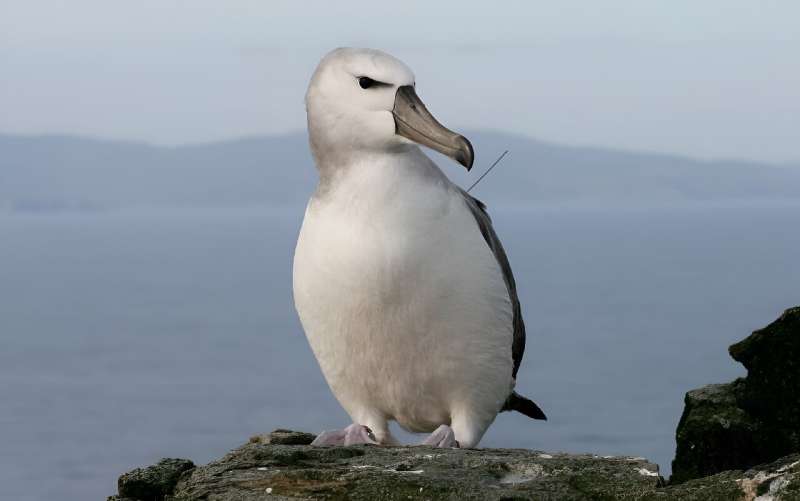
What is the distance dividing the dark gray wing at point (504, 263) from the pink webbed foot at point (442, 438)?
0.92 m

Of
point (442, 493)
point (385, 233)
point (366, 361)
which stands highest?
point (385, 233)

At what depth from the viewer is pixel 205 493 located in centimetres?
659

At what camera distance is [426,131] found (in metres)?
7.98

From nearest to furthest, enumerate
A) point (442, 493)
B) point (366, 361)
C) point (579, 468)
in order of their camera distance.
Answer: point (442, 493)
point (579, 468)
point (366, 361)

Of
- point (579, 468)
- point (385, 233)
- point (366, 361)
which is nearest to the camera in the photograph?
point (579, 468)

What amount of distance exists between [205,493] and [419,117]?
2868mm

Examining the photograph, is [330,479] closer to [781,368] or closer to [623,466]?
[623,466]

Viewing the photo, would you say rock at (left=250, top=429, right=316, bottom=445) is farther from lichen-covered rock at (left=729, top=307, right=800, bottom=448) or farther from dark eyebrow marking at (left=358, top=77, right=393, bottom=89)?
lichen-covered rock at (left=729, top=307, right=800, bottom=448)

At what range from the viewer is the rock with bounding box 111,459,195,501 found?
7.16 m

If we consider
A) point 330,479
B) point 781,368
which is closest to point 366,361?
point 330,479

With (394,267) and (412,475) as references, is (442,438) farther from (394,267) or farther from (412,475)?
(412,475)

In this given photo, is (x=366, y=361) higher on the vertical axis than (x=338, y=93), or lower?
lower

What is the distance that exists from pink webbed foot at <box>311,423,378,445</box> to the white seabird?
0.01 meters

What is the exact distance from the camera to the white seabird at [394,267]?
8.04 m
